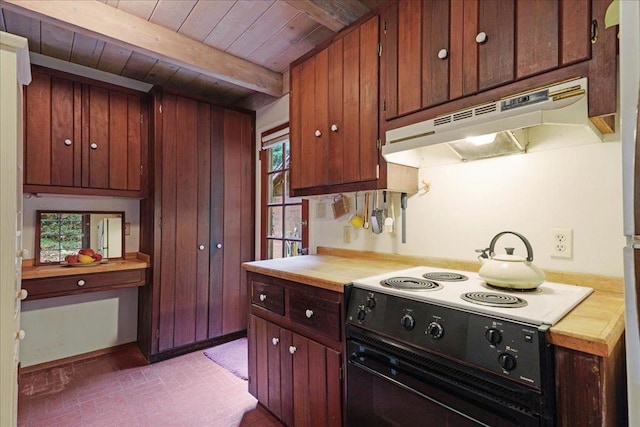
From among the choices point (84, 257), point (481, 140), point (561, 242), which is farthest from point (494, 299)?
point (84, 257)

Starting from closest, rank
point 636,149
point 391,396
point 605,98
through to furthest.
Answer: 1. point 636,149
2. point 605,98
3. point 391,396

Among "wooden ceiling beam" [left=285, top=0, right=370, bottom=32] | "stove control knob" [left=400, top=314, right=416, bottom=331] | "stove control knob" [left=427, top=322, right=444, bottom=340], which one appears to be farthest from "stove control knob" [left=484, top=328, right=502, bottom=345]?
"wooden ceiling beam" [left=285, top=0, right=370, bottom=32]

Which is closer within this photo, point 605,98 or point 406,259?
point 605,98

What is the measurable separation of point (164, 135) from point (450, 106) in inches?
89.5

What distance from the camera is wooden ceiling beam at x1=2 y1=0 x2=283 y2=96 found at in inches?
68.6

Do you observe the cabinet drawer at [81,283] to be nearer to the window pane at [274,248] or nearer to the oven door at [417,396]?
the window pane at [274,248]

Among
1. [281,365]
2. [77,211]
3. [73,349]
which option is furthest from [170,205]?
[281,365]

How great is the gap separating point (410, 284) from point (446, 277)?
0.25 meters

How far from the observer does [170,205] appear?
268 centimetres

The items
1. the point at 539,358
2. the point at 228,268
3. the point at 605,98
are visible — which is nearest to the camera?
the point at 539,358

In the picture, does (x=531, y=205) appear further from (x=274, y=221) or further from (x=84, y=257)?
(x=84, y=257)

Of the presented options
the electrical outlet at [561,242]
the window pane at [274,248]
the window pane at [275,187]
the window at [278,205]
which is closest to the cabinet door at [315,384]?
the electrical outlet at [561,242]

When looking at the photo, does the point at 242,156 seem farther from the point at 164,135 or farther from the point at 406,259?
the point at 406,259

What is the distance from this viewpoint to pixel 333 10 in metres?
1.83
